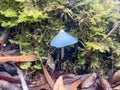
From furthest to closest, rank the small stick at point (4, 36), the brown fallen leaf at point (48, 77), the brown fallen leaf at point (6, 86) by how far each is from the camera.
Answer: the small stick at point (4, 36), the brown fallen leaf at point (48, 77), the brown fallen leaf at point (6, 86)

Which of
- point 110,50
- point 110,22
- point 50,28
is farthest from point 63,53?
point 110,22

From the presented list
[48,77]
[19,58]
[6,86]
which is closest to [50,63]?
[48,77]

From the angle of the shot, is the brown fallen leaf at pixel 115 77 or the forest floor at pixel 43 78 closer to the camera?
the forest floor at pixel 43 78

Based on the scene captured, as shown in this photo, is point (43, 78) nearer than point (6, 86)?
No

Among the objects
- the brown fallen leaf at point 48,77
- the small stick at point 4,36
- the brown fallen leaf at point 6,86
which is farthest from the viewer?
the small stick at point 4,36

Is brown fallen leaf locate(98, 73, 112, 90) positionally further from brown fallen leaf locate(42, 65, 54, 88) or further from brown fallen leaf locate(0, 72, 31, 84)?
brown fallen leaf locate(0, 72, 31, 84)

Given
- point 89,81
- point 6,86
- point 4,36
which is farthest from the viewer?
point 4,36

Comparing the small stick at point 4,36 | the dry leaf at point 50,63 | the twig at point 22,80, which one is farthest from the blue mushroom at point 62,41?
the small stick at point 4,36

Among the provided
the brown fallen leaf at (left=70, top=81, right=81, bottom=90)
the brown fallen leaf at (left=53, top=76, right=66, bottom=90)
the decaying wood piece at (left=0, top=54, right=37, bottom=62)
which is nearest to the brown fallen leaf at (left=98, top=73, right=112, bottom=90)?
the brown fallen leaf at (left=70, top=81, right=81, bottom=90)

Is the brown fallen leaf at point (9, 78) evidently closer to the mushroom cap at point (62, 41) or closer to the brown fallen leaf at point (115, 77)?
the mushroom cap at point (62, 41)

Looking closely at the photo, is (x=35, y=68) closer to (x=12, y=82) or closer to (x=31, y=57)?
(x=31, y=57)

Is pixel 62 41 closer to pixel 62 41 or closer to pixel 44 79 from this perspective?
pixel 62 41
